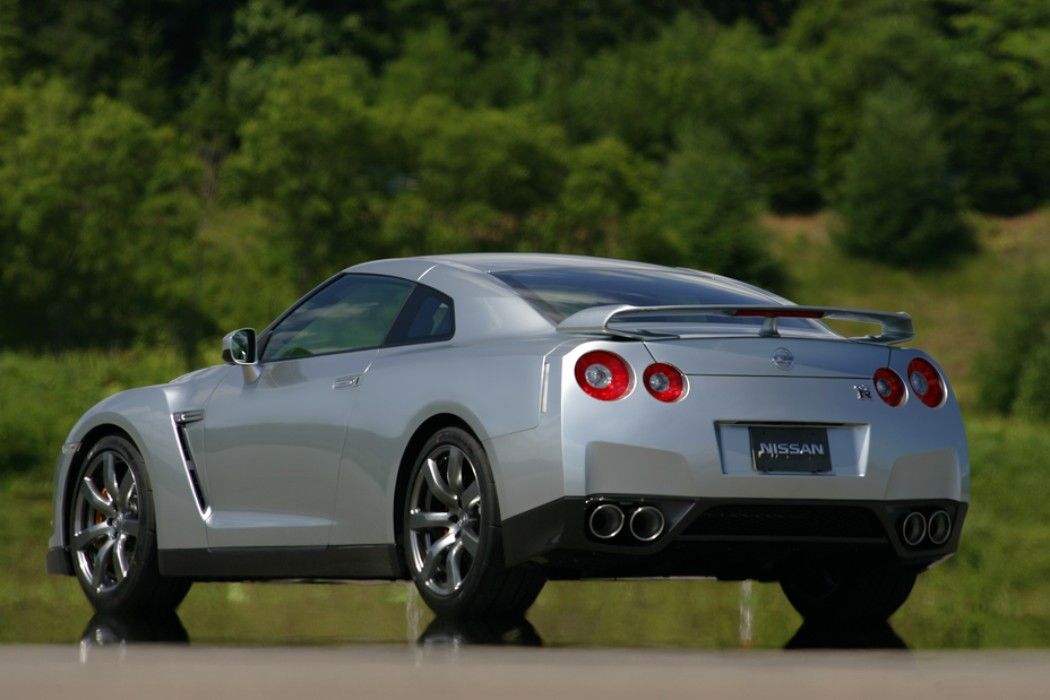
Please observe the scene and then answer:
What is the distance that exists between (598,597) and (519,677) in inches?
290

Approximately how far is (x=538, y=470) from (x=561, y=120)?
365ft

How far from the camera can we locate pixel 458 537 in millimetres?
7285

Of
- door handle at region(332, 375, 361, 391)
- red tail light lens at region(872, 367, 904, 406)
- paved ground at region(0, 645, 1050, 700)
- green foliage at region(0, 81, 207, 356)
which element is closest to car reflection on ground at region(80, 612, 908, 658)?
red tail light lens at region(872, 367, 904, 406)

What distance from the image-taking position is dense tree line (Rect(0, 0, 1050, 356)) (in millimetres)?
83000

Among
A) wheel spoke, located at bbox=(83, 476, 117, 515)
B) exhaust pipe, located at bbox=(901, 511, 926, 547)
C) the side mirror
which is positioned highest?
the side mirror

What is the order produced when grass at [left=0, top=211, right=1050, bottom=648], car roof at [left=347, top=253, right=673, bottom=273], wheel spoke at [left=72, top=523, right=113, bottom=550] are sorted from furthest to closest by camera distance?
wheel spoke at [left=72, top=523, right=113, bottom=550], grass at [left=0, top=211, right=1050, bottom=648], car roof at [left=347, top=253, right=673, bottom=273]

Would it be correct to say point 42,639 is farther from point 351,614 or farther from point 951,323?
point 951,323

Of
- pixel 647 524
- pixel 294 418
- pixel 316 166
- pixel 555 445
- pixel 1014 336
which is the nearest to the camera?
pixel 555 445

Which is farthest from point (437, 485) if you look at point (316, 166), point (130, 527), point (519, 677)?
point (316, 166)

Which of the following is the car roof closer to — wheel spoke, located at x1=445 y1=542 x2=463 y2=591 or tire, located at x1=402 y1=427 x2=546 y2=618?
tire, located at x1=402 y1=427 x2=546 y2=618

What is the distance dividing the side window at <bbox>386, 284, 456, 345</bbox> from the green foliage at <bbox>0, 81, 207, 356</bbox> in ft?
246

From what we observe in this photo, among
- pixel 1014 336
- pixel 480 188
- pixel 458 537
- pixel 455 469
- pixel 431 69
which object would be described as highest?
pixel 431 69

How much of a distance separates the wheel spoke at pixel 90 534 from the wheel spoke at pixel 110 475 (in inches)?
5.1

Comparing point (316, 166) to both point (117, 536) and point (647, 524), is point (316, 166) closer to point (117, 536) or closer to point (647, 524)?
point (117, 536)
